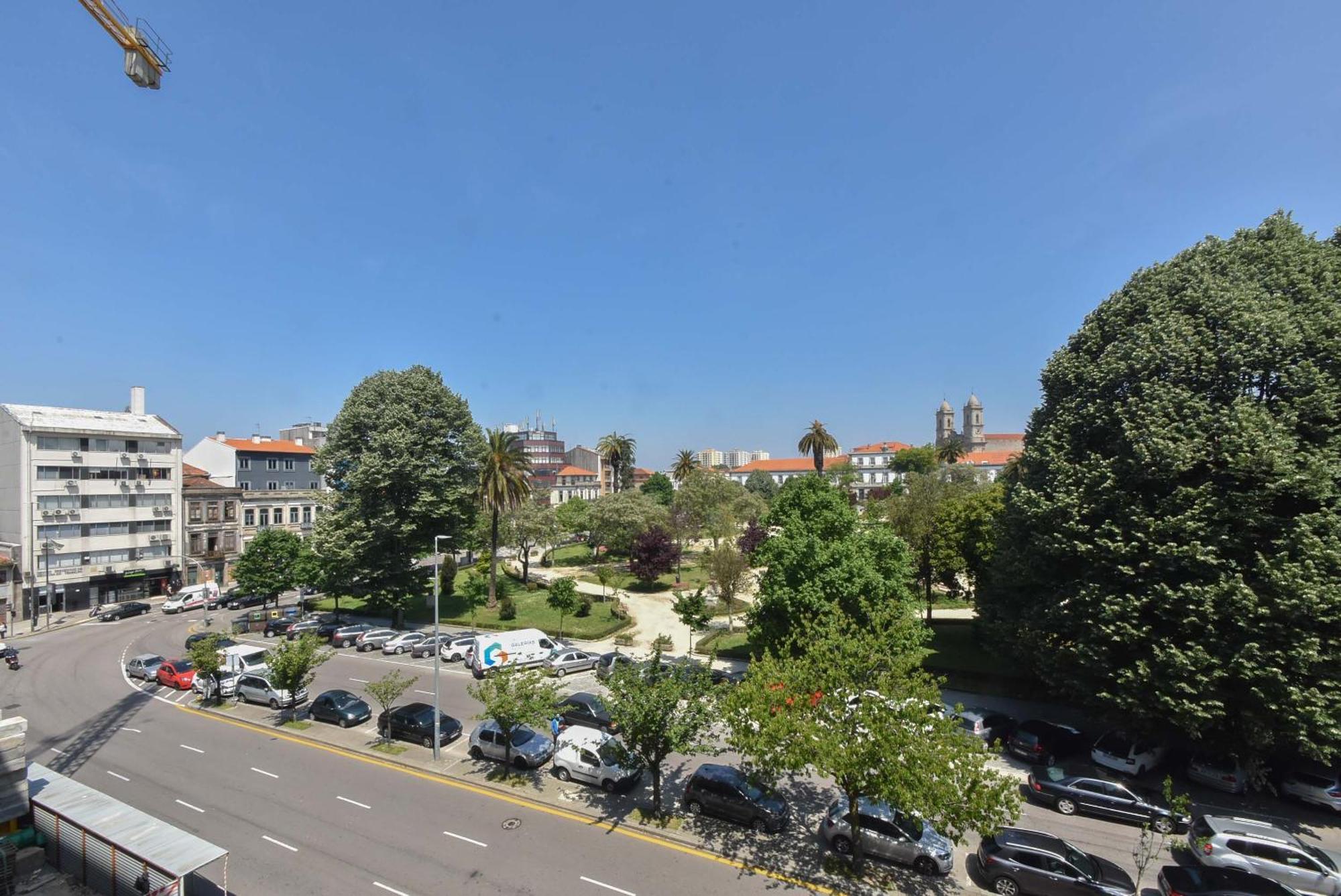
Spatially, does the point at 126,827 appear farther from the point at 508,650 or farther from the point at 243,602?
the point at 243,602

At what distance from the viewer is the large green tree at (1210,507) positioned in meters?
17.5

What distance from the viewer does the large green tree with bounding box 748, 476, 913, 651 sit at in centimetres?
2705

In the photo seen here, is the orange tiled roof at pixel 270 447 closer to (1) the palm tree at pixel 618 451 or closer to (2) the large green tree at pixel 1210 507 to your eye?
(1) the palm tree at pixel 618 451

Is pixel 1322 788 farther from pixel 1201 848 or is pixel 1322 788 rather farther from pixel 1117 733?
pixel 1201 848

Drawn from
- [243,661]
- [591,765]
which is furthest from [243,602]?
[591,765]

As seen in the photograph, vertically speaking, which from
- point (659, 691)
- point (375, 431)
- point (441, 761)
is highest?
point (375, 431)

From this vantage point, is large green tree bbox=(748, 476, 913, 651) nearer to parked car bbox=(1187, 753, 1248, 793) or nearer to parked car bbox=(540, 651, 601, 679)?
parked car bbox=(1187, 753, 1248, 793)

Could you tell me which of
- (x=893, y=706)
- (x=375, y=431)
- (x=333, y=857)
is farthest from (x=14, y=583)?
(x=893, y=706)

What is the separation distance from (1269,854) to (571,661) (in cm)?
2786

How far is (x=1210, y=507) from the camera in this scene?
18.5 meters

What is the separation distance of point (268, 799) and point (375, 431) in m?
27.0

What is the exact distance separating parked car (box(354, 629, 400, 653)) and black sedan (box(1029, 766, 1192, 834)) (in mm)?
35377

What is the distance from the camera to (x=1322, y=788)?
18516mm

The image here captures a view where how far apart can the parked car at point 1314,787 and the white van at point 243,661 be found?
40.8m
